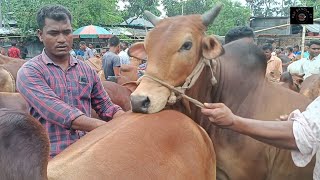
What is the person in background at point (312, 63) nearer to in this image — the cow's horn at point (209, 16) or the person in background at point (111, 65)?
the person in background at point (111, 65)

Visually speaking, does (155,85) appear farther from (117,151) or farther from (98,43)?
(98,43)

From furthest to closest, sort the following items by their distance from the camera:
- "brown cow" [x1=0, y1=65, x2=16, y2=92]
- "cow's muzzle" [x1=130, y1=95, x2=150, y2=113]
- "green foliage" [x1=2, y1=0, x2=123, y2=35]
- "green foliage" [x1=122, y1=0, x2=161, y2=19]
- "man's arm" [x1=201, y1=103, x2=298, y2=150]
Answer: "green foliage" [x1=122, y1=0, x2=161, y2=19] < "green foliage" [x1=2, y1=0, x2=123, y2=35] < "brown cow" [x1=0, y1=65, x2=16, y2=92] < "cow's muzzle" [x1=130, y1=95, x2=150, y2=113] < "man's arm" [x1=201, y1=103, x2=298, y2=150]

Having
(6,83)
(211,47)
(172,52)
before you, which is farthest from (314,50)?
(172,52)

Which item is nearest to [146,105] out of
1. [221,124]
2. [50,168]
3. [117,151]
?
[221,124]

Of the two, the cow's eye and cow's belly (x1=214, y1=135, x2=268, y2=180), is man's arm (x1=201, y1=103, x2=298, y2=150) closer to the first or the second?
the cow's eye

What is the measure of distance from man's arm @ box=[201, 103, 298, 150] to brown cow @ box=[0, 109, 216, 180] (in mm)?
133

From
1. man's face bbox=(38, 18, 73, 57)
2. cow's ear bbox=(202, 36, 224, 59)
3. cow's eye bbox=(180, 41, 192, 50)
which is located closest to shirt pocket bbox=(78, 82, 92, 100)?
man's face bbox=(38, 18, 73, 57)

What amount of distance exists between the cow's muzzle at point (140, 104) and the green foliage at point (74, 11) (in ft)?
58.3

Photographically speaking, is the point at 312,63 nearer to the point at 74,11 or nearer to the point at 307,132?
the point at 307,132

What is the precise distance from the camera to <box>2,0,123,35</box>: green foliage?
71.8 ft

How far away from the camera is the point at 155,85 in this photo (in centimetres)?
261

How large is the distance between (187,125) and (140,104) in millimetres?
321

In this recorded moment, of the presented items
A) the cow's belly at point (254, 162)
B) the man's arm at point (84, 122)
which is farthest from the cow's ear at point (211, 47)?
the man's arm at point (84, 122)

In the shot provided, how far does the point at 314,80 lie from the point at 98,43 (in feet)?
73.5
